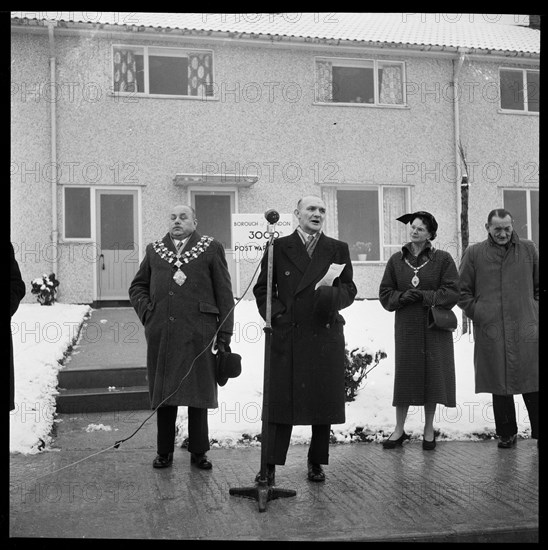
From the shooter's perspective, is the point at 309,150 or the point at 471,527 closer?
the point at 471,527

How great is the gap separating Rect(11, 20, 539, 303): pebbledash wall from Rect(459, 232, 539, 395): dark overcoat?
444 centimetres

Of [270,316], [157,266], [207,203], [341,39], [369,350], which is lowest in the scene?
[369,350]

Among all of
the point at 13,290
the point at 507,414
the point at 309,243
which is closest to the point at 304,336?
the point at 309,243

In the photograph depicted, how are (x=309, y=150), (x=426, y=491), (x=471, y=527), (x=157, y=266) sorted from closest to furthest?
(x=471, y=527), (x=426, y=491), (x=157, y=266), (x=309, y=150)

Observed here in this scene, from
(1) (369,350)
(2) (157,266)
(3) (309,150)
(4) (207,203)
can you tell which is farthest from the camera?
(4) (207,203)

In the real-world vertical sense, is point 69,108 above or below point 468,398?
above

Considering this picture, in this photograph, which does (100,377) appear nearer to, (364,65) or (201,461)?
(201,461)

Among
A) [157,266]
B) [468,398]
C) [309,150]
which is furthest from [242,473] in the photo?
[309,150]

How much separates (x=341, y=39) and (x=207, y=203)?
11.1 feet

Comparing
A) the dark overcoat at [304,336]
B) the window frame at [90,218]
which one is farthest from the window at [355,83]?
the dark overcoat at [304,336]

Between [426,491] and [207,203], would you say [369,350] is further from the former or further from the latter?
[207,203]

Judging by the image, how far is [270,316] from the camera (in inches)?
190

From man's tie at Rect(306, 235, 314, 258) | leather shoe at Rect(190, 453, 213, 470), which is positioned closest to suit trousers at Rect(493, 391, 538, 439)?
man's tie at Rect(306, 235, 314, 258)

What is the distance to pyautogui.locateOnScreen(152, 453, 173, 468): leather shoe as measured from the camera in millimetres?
5312
